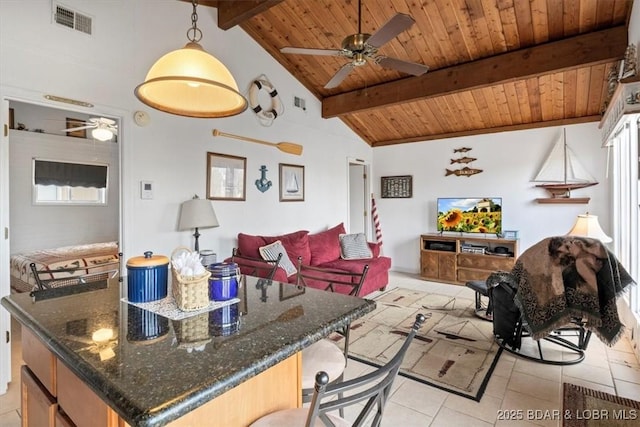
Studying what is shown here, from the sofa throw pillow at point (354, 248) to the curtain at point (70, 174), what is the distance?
149 inches

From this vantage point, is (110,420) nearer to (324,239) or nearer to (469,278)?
(324,239)

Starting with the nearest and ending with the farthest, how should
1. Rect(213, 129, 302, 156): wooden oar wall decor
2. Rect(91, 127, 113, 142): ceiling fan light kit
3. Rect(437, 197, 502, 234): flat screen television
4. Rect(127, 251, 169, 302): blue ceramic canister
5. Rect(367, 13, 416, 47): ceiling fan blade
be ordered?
Rect(127, 251, 169, 302): blue ceramic canister
Rect(367, 13, 416, 47): ceiling fan blade
Rect(213, 129, 302, 156): wooden oar wall decor
Rect(91, 127, 113, 142): ceiling fan light kit
Rect(437, 197, 502, 234): flat screen television

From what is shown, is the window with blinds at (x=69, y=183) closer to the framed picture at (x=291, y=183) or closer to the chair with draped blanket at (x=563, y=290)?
the framed picture at (x=291, y=183)

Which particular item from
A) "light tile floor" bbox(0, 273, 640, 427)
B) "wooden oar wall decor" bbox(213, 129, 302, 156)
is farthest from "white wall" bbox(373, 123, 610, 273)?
"light tile floor" bbox(0, 273, 640, 427)

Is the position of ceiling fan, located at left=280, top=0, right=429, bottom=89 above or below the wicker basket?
above

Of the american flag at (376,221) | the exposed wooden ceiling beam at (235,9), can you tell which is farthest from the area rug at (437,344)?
the exposed wooden ceiling beam at (235,9)

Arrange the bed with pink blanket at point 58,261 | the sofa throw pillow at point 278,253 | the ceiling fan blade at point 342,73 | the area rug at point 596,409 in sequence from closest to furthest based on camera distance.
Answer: the area rug at point 596,409
the ceiling fan blade at point 342,73
the bed with pink blanket at point 58,261
the sofa throw pillow at point 278,253

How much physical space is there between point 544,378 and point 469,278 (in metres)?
2.83

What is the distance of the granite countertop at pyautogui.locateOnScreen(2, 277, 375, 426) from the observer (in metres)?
0.72

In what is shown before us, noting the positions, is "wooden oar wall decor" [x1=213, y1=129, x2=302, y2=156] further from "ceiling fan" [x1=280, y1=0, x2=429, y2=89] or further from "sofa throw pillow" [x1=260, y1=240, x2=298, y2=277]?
"ceiling fan" [x1=280, y1=0, x2=429, y2=89]

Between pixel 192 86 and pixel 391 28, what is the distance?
148cm

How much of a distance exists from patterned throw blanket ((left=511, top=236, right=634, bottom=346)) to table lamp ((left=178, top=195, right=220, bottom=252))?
2.92 m

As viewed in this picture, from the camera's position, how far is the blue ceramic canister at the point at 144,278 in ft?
4.32

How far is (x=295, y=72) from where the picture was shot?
4926mm
